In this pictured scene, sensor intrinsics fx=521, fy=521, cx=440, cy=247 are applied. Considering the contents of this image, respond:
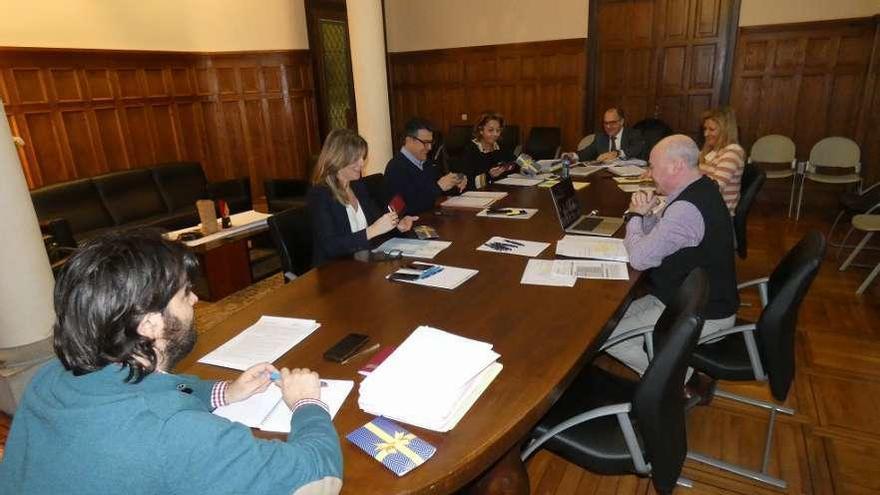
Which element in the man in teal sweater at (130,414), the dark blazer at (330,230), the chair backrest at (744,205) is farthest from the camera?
the chair backrest at (744,205)

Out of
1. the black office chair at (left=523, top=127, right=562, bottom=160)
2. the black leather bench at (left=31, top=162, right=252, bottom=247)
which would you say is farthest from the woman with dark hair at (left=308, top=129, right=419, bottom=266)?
the black office chair at (left=523, top=127, right=562, bottom=160)

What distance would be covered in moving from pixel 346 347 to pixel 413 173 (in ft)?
7.08

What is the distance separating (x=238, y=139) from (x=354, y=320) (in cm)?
647

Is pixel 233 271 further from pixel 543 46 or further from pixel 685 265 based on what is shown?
pixel 543 46

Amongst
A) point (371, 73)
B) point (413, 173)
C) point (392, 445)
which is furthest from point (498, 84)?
point (392, 445)

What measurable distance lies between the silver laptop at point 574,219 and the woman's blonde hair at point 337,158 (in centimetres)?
104

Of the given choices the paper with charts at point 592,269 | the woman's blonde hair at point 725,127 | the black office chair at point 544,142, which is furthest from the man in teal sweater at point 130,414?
the black office chair at point 544,142

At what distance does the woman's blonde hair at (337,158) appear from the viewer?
265 centimetres

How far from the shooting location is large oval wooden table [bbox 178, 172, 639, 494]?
3.73 feet

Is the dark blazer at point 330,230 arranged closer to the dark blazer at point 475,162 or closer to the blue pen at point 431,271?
the blue pen at point 431,271

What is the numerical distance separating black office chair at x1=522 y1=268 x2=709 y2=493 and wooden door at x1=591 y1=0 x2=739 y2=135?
5732 mm

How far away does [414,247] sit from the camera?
8.22 ft

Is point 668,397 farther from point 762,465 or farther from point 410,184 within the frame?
point 410,184

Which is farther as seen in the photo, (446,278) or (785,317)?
(446,278)
